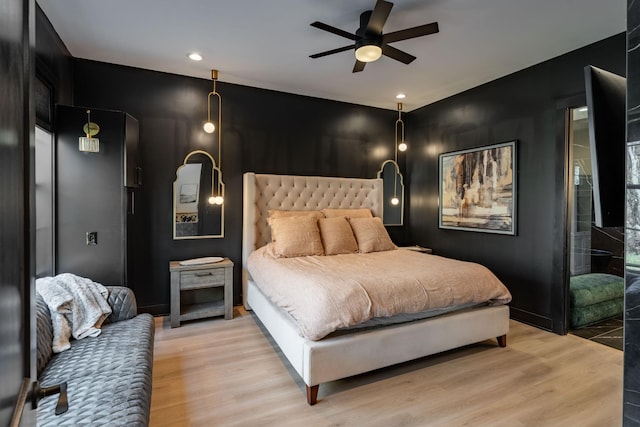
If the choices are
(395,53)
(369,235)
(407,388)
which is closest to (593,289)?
(369,235)

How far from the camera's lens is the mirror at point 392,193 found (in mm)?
5012

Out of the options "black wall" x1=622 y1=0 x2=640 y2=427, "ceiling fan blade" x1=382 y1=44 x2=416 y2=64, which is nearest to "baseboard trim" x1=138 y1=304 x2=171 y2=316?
"ceiling fan blade" x1=382 y1=44 x2=416 y2=64

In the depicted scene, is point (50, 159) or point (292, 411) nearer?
point (292, 411)

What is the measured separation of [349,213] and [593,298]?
2886 millimetres

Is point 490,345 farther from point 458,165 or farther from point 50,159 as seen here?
point 50,159

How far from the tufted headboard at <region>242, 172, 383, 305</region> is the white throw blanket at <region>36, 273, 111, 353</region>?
68.9 inches

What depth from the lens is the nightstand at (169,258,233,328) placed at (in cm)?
336

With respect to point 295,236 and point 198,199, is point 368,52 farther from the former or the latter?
point 198,199

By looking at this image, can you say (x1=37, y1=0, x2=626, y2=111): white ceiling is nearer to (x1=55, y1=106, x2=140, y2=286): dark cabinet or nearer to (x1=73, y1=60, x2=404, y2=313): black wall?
(x1=73, y1=60, x2=404, y2=313): black wall

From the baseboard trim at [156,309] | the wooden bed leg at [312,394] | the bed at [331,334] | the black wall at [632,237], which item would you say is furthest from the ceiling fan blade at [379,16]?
the baseboard trim at [156,309]

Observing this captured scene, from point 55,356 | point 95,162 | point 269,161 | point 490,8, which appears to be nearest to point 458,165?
point 490,8

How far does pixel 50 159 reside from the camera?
2740 millimetres

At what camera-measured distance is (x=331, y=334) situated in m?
2.27

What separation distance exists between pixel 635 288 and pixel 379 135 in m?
4.38
